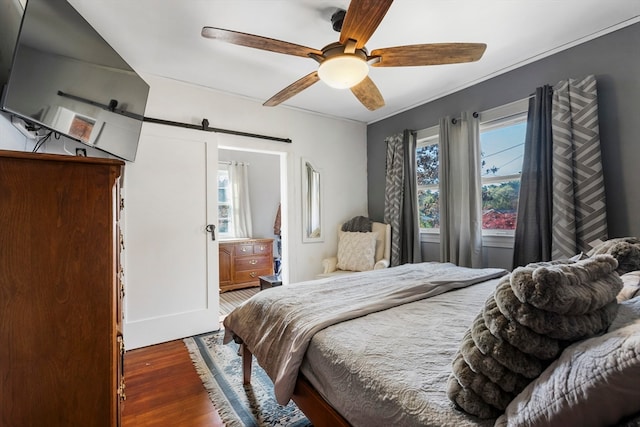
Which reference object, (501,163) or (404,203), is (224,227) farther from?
(501,163)

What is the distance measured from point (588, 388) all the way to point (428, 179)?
A: 3186 mm

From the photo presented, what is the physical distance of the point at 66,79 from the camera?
152cm

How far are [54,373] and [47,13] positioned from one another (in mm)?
1562

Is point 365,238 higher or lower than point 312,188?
lower

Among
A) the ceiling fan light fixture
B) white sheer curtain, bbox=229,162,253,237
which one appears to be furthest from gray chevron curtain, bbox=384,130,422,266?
white sheer curtain, bbox=229,162,253,237

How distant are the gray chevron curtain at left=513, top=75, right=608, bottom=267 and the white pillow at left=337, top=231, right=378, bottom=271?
151 centimetres


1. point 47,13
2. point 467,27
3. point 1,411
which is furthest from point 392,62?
point 1,411

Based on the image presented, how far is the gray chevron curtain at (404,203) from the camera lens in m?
3.52

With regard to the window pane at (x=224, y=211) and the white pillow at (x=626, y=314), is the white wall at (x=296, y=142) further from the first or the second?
the white pillow at (x=626, y=314)

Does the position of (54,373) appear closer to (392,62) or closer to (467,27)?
(392,62)

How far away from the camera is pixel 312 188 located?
151 inches

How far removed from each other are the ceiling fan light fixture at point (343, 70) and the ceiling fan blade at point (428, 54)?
118 millimetres

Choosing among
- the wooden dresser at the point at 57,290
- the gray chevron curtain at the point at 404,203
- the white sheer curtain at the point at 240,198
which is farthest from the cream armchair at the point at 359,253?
the wooden dresser at the point at 57,290

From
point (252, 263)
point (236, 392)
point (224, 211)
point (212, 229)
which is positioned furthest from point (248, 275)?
point (236, 392)
